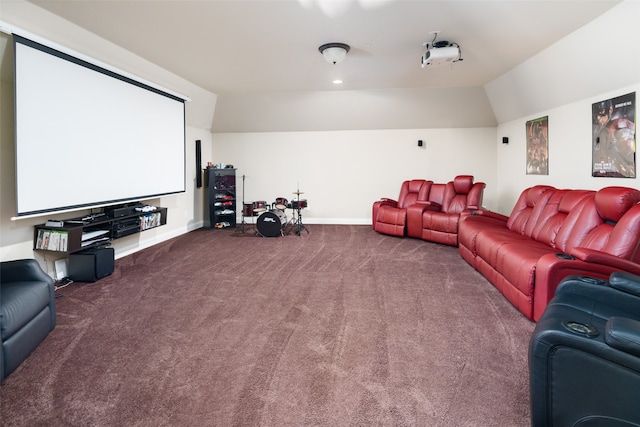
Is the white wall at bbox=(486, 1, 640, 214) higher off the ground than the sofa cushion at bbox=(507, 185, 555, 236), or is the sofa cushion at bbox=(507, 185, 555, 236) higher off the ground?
the white wall at bbox=(486, 1, 640, 214)

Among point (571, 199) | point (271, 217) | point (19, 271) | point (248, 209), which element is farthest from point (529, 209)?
point (19, 271)

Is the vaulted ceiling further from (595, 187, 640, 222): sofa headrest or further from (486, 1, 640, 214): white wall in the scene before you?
(595, 187, 640, 222): sofa headrest

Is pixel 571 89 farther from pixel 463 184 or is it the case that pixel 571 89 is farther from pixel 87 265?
pixel 87 265

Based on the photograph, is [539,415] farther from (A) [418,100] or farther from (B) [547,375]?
(A) [418,100]

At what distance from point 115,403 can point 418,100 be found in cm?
632

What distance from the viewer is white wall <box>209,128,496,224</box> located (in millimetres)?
7266

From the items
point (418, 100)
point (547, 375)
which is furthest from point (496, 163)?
point (547, 375)

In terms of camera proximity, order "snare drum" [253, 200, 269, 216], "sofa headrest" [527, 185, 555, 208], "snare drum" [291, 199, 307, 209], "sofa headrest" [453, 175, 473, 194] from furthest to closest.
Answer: "snare drum" [291, 199, 307, 209] → "snare drum" [253, 200, 269, 216] → "sofa headrest" [453, 175, 473, 194] → "sofa headrest" [527, 185, 555, 208]

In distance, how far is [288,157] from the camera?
7746 mm

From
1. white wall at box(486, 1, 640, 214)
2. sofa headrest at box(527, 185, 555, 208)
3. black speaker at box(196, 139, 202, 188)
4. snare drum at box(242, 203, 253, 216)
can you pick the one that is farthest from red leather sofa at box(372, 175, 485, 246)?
black speaker at box(196, 139, 202, 188)

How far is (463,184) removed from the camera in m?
5.98

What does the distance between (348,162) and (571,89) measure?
13.6ft

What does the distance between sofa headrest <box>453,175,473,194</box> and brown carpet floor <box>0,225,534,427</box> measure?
2.24m

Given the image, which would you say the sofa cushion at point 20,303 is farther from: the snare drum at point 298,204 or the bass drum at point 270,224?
the snare drum at point 298,204
